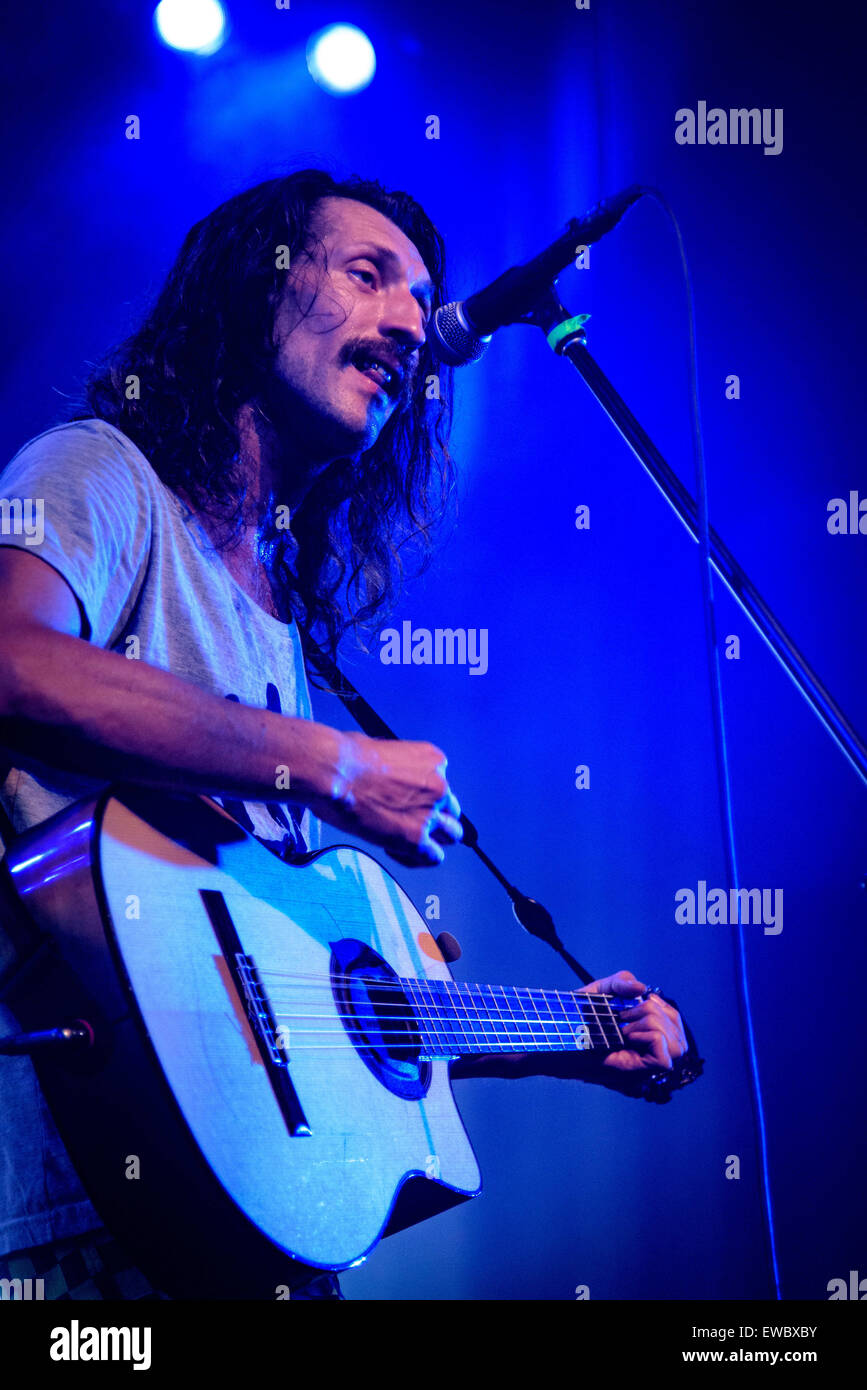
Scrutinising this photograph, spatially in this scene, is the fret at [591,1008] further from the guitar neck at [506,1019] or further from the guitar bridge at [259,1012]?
the guitar bridge at [259,1012]

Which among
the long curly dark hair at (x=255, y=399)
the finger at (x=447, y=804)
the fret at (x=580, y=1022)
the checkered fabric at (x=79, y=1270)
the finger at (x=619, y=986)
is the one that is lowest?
the checkered fabric at (x=79, y=1270)

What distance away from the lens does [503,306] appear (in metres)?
1.61

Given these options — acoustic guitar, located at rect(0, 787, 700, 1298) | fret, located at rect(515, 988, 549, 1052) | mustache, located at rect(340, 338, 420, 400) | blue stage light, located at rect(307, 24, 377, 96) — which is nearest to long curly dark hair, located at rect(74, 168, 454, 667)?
mustache, located at rect(340, 338, 420, 400)

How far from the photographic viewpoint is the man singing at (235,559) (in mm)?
1183

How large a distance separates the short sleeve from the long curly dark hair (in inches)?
6.3

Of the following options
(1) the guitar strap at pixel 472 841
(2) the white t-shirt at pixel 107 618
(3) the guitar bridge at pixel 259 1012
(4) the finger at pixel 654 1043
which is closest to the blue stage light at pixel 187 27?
(2) the white t-shirt at pixel 107 618

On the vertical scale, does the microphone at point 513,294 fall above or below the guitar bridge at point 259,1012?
above

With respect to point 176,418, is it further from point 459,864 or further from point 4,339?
point 459,864

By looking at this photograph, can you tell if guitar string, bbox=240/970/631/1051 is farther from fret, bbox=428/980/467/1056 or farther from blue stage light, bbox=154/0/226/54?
blue stage light, bbox=154/0/226/54

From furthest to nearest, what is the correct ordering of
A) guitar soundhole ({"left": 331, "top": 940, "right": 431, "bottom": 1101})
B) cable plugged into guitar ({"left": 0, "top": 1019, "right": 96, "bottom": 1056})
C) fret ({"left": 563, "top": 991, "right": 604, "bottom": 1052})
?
fret ({"left": 563, "top": 991, "right": 604, "bottom": 1052})
guitar soundhole ({"left": 331, "top": 940, "right": 431, "bottom": 1101})
cable plugged into guitar ({"left": 0, "top": 1019, "right": 96, "bottom": 1056})

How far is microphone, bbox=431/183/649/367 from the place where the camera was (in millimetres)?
1538

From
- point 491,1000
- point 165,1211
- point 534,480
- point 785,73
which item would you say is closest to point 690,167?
point 785,73

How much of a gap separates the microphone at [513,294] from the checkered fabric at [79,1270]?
126cm

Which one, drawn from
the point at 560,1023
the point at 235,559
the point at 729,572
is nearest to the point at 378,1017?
the point at 560,1023
